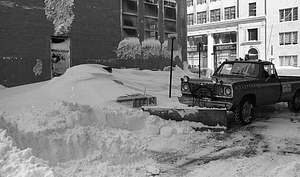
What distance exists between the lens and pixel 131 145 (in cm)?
618

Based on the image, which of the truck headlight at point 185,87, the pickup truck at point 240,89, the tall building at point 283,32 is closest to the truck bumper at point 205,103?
the pickup truck at point 240,89

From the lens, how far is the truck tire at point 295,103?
10.8m

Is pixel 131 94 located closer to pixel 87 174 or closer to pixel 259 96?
pixel 259 96

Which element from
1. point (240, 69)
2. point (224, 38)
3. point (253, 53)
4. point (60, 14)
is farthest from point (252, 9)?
point (240, 69)

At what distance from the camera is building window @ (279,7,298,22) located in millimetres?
40156

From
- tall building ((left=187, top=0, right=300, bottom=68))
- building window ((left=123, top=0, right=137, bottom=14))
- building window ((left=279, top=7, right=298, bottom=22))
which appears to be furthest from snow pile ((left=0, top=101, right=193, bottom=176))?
building window ((left=279, top=7, right=298, bottom=22))

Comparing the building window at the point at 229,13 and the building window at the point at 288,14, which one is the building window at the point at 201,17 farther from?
→ the building window at the point at 288,14

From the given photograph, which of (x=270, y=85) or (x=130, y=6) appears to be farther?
(x=130, y=6)

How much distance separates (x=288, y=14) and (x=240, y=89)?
123 ft

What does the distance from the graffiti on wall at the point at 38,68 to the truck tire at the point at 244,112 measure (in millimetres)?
9952

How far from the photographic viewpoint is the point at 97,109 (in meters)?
7.86

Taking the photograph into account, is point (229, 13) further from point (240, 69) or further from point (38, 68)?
point (240, 69)

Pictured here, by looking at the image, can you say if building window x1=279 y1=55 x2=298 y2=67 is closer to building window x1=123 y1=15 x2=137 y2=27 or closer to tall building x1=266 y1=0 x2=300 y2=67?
tall building x1=266 y1=0 x2=300 y2=67

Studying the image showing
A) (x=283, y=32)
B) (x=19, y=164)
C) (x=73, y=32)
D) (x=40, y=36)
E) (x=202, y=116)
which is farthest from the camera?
(x=283, y=32)
